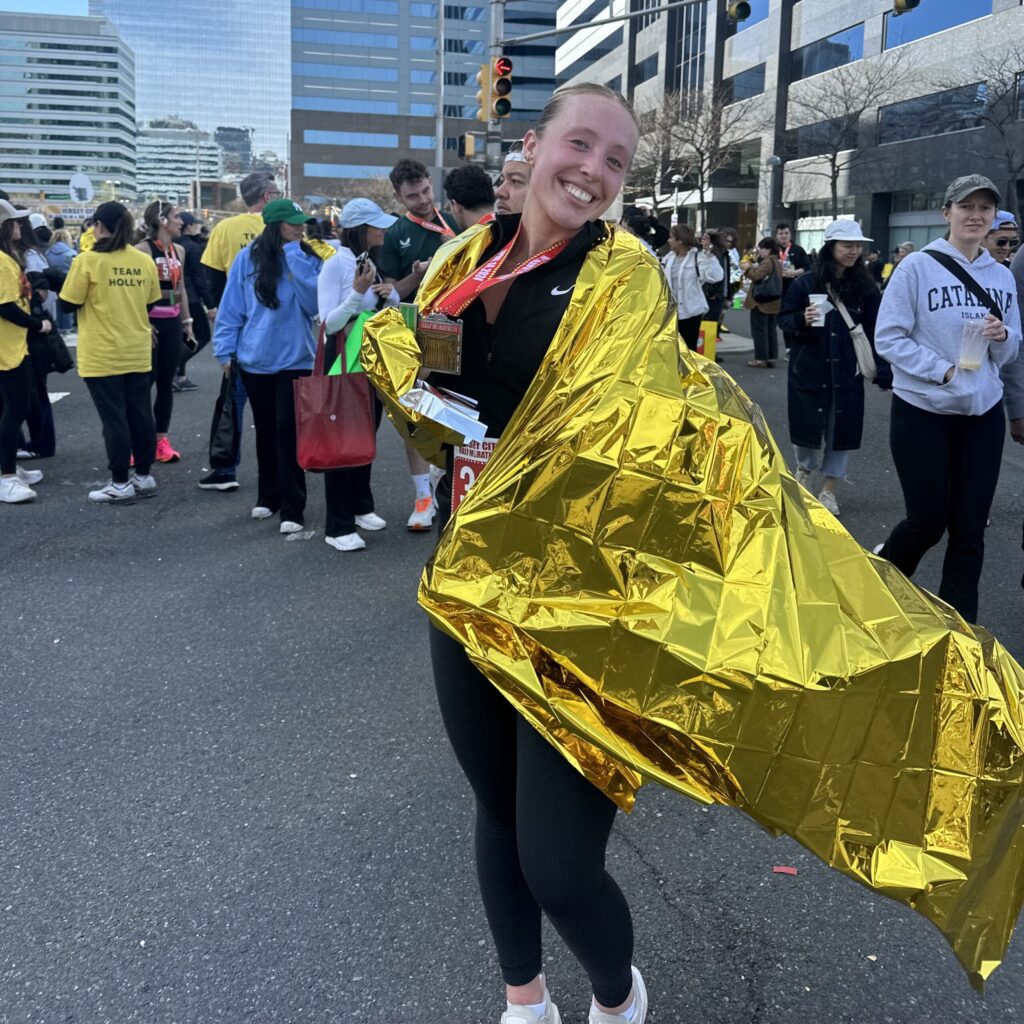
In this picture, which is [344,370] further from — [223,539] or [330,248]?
[223,539]

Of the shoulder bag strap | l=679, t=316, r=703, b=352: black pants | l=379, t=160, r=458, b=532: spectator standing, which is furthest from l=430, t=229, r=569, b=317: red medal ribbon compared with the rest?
l=679, t=316, r=703, b=352: black pants

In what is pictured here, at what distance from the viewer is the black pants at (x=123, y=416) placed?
693 cm

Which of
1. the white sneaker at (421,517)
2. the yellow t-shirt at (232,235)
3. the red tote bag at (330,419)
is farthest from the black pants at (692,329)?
the red tote bag at (330,419)

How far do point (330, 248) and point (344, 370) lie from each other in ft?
3.01

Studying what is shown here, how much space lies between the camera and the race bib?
6.37 feet

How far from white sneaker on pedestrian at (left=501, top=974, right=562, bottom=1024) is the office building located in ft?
91.0

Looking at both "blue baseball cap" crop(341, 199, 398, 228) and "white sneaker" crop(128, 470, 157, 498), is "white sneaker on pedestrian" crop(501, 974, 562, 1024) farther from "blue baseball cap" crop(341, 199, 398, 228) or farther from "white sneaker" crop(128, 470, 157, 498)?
"white sneaker" crop(128, 470, 157, 498)

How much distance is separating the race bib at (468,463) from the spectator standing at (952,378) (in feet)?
9.57

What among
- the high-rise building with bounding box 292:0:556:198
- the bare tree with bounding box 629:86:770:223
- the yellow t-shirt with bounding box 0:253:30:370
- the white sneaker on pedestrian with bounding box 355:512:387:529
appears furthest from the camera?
the high-rise building with bounding box 292:0:556:198

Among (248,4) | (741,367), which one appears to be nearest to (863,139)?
(741,367)

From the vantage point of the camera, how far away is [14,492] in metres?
7.14

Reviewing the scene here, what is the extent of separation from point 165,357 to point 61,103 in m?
170

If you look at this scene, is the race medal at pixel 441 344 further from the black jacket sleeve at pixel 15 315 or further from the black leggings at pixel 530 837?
the black jacket sleeve at pixel 15 315

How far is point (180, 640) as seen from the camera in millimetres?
4707
